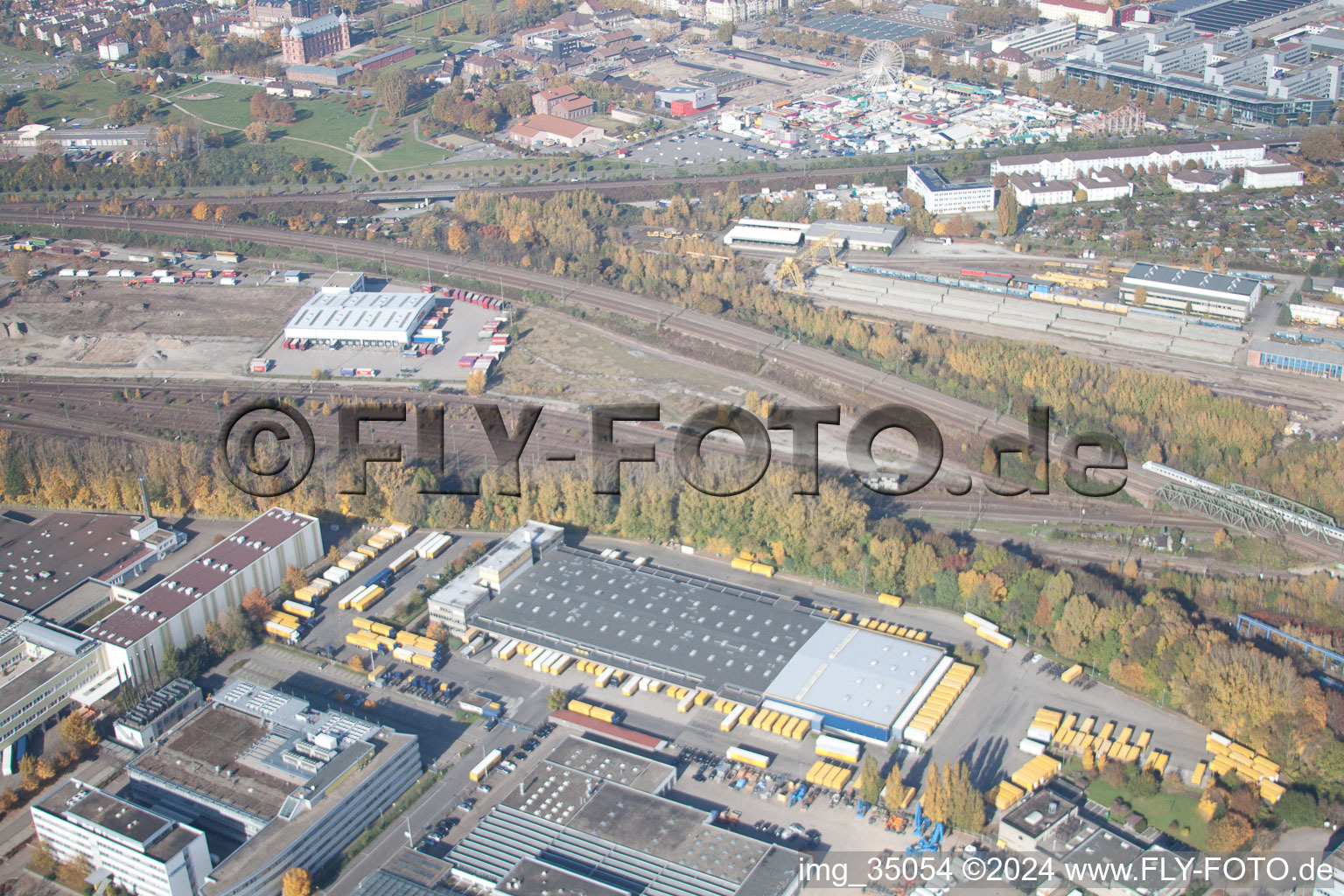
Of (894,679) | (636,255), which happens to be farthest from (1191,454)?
(636,255)

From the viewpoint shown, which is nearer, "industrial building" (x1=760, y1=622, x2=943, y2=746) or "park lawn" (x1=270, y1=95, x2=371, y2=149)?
"industrial building" (x1=760, y1=622, x2=943, y2=746)

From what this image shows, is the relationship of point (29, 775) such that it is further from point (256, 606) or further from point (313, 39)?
point (313, 39)

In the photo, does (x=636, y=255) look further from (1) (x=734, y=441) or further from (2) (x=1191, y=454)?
(2) (x=1191, y=454)

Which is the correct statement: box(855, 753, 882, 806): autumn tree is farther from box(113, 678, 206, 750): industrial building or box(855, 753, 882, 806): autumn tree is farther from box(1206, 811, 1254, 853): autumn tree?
box(113, 678, 206, 750): industrial building

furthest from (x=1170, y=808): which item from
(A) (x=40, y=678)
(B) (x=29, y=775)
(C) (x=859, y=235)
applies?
(C) (x=859, y=235)

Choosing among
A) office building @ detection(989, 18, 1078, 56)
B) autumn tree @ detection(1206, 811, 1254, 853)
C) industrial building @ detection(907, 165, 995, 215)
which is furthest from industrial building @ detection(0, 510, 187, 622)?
office building @ detection(989, 18, 1078, 56)
